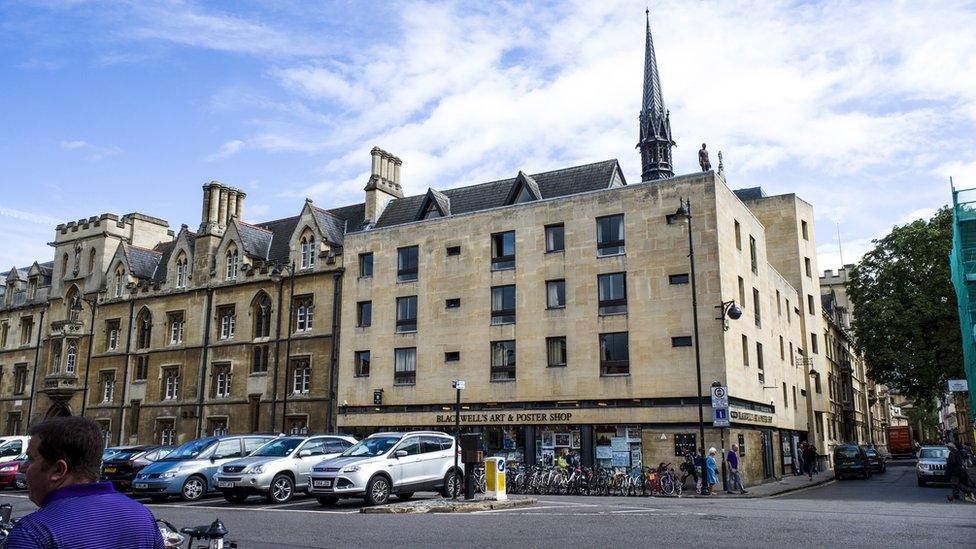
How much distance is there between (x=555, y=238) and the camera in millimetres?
35781

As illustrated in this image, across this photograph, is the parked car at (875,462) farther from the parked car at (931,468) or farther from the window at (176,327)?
the window at (176,327)

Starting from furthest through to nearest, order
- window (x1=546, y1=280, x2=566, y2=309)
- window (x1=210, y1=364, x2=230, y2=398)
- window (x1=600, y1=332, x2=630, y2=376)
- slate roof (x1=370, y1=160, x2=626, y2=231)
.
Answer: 1. window (x1=210, y1=364, x2=230, y2=398)
2. slate roof (x1=370, y1=160, x2=626, y2=231)
3. window (x1=546, y1=280, x2=566, y2=309)
4. window (x1=600, y1=332, x2=630, y2=376)

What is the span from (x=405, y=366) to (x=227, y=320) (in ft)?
42.9

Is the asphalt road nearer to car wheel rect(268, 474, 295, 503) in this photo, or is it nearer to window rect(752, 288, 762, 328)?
car wheel rect(268, 474, 295, 503)

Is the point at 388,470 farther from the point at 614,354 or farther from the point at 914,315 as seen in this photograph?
the point at 914,315

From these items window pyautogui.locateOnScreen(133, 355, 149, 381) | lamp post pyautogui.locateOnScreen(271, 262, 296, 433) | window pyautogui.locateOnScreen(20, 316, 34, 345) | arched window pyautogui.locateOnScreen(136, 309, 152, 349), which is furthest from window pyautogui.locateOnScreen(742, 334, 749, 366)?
window pyautogui.locateOnScreen(20, 316, 34, 345)

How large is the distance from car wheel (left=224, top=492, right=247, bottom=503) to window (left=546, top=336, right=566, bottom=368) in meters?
15.6

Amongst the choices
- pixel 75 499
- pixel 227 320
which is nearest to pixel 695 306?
pixel 227 320

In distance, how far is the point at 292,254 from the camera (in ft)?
142

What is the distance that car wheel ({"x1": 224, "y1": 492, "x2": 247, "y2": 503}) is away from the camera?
68.7 feet

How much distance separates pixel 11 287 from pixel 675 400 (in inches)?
2054

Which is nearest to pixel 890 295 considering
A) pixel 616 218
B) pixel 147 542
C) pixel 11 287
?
pixel 616 218

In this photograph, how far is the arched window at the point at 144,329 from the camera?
4812cm

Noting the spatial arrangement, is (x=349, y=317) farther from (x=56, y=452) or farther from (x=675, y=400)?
(x=56, y=452)
